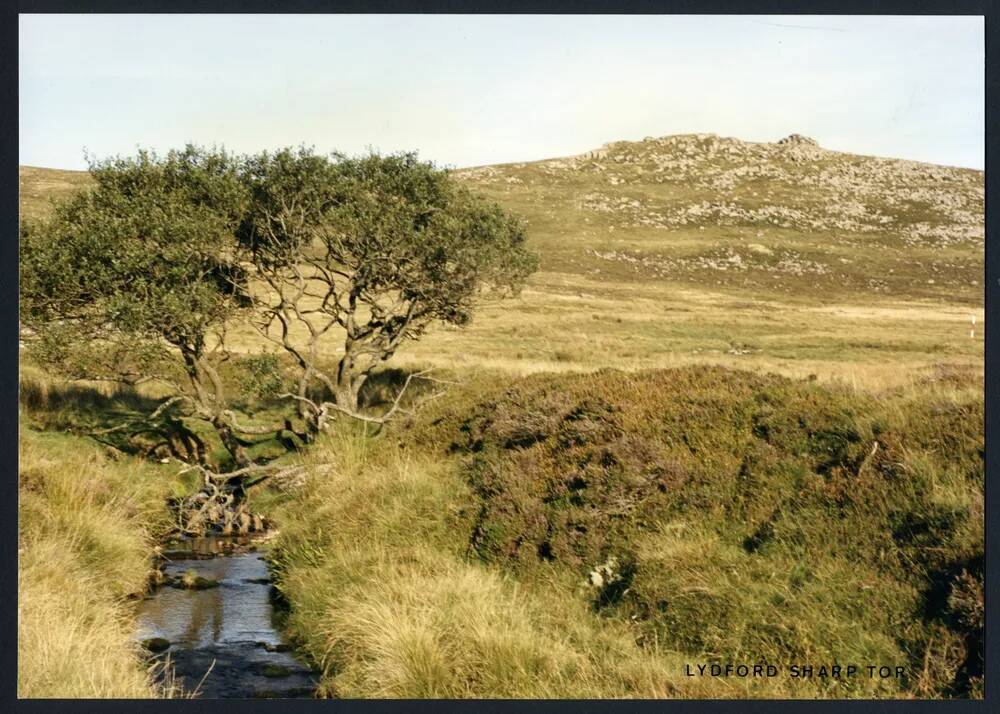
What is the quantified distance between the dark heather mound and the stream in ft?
12.1

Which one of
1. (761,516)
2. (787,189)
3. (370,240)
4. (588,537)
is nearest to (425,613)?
(588,537)

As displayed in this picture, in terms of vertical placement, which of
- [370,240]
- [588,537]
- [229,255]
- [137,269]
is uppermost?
Result: [370,240]

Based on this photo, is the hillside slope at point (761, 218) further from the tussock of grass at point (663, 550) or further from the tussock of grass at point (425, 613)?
the tussock of grass at point (425, 613)

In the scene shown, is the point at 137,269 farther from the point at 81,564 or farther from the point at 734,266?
the point at 734,266

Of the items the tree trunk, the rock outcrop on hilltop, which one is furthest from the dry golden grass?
the rock outcrop on hilltop

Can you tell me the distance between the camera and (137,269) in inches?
811

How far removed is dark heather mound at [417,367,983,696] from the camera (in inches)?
387

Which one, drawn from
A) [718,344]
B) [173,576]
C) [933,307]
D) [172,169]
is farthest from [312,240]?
[933,307]

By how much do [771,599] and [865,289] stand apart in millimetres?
96325

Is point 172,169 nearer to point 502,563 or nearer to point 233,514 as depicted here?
point 233,514

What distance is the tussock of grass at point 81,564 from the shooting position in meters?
9.72

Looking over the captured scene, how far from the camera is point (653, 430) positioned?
48.3 feet

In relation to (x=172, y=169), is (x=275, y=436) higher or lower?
lower

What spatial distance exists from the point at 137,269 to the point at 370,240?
609 centimetres
